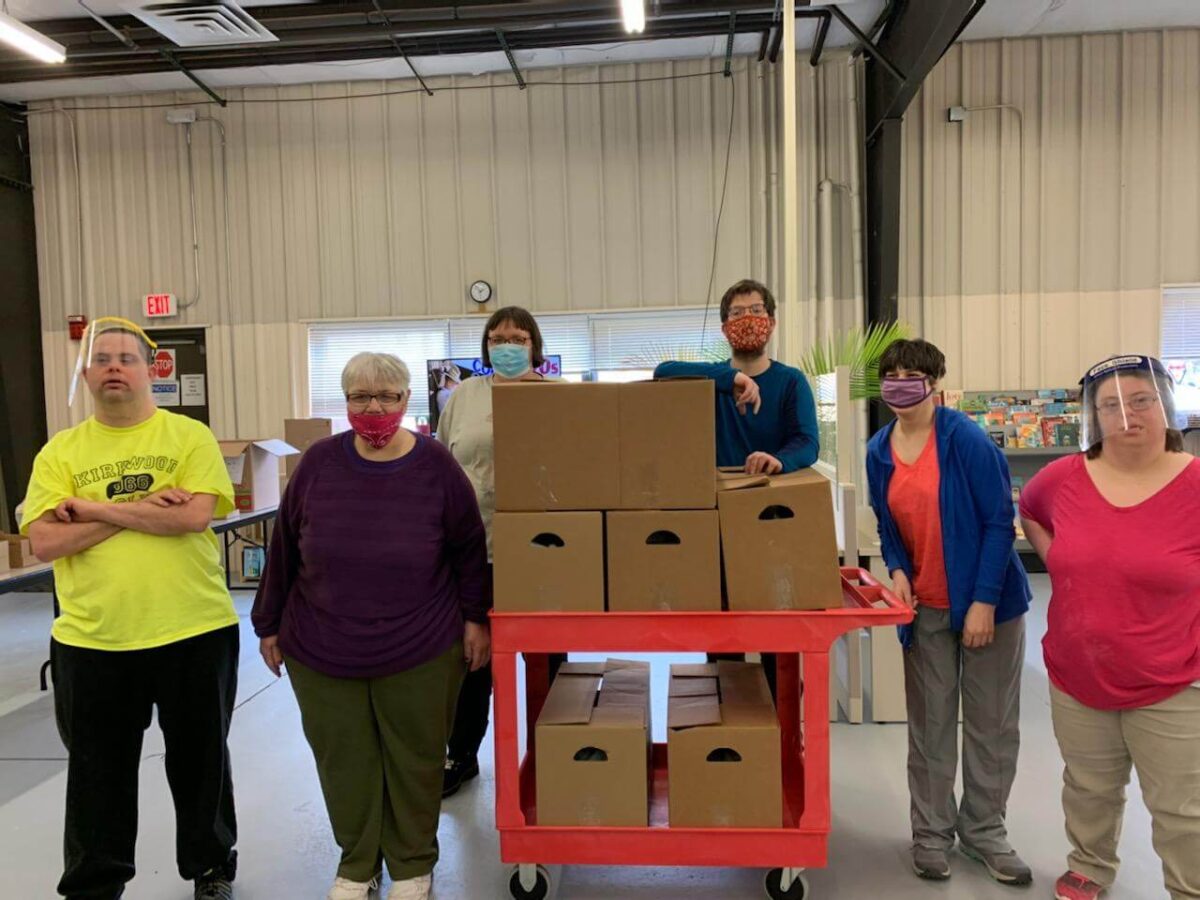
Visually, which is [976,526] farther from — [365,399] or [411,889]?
[411,889]

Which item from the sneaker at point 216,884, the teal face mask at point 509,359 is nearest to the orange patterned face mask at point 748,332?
the teal face mask at point 509,359

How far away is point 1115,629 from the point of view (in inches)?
64.5

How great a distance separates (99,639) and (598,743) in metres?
1.22

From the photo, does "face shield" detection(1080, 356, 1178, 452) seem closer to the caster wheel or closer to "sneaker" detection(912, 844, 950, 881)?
"sneaker" detection(912, 844, 950, 881)

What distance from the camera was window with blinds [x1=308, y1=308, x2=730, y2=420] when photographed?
18.5 ft

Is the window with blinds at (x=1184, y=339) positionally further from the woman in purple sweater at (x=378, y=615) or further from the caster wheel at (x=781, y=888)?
the woman in purple sweater at (x=378, y=615)

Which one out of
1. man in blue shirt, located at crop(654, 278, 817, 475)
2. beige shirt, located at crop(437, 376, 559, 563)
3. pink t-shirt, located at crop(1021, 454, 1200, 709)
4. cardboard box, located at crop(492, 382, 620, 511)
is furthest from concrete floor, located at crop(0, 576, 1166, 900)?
man in blue shirt, located at crop(654, 278, 817, 475)

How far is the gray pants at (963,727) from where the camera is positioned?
193 cm

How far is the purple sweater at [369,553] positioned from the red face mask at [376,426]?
0.06 m

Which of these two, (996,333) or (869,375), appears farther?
(996,333)

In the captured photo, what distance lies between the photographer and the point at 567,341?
572 centimetres

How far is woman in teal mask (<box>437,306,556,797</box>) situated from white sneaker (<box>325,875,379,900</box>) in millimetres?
472

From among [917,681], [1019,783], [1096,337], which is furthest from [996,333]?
[917,681]

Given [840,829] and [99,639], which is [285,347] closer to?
[99,639]
